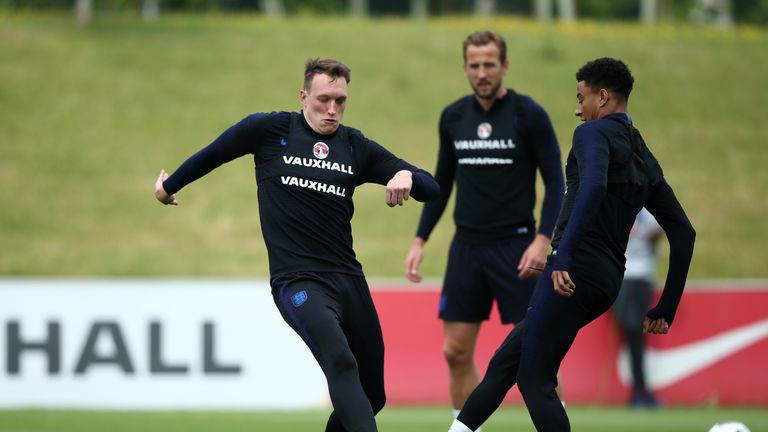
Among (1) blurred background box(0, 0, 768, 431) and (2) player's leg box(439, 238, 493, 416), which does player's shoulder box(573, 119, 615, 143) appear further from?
(1) blurred background box(0, 0, 768, 431)

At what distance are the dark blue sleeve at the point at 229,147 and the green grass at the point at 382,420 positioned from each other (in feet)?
14.3

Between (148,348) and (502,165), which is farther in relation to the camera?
(148,348)

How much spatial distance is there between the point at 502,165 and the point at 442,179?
57 cm

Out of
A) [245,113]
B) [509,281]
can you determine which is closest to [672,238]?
[509,281]

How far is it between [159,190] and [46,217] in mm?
18960

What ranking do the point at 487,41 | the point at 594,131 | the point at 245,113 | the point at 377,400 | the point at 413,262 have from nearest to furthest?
the point at 594,131, the point at 377,400, the point at 487,41, the point at 413,262, the point at 245,113

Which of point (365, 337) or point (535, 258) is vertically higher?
point (535, 258)

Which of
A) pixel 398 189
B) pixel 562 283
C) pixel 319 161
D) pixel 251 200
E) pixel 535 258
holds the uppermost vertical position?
pixel 319 161

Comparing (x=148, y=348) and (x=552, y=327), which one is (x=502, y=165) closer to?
(x=552, y=327)

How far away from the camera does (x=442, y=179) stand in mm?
8891

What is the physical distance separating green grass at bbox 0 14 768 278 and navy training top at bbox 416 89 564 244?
13.7m

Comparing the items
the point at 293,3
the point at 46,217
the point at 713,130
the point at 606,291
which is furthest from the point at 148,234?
the point at 293,3

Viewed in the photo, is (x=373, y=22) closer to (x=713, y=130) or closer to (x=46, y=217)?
(x=713, y=130)

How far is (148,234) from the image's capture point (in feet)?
80.4
